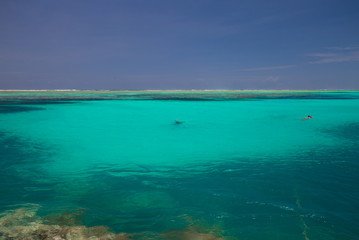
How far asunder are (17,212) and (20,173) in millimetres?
2991

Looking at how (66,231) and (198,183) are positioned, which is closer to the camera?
(66,231)

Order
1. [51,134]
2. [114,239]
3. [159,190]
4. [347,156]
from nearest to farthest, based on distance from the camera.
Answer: [114,239], [159,190], [347,156], [51,134]

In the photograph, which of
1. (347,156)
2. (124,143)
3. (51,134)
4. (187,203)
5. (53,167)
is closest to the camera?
(187,203)

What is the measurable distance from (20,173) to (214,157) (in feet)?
21.9

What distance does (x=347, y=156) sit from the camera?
8867mm

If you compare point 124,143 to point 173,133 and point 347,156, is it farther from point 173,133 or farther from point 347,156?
point 347,156

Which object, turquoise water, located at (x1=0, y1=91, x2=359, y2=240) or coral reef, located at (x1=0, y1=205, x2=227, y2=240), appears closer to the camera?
coral reef, located at (x1=0, y1=205, x2=227, y2=240)

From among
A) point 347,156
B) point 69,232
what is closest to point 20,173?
point 69,232

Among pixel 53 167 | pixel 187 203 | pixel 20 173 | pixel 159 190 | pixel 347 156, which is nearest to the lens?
pixel 187 203

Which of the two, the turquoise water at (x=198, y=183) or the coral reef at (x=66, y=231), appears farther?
the turquoise water at (x=198, y=183)

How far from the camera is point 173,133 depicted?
15.0 meters

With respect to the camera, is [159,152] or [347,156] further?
[159,152]

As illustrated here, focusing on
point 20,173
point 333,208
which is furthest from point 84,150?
point 333,208

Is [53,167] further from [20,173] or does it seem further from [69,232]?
[69,232]
